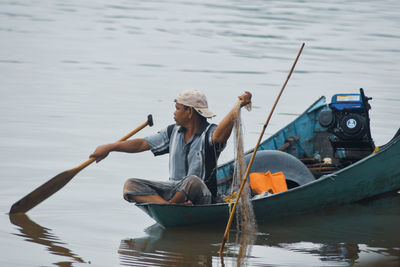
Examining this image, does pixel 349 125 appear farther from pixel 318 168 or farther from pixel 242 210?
pixel 242 210

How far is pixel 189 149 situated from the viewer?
729 centimetres

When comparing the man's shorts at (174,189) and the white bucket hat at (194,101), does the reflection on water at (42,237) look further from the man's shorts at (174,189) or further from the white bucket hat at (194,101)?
the white bucket hat at (194,101)

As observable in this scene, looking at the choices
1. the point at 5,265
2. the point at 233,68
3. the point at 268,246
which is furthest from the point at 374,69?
the point at 5,265

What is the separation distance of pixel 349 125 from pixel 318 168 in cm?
54

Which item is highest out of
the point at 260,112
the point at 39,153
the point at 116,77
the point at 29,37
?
the point at 29,37

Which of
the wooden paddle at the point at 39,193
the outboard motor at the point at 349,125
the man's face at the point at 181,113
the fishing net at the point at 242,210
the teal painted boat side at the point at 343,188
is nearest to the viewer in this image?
the fishing net at the point at 242,210

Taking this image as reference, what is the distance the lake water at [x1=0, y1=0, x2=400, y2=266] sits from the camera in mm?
7180

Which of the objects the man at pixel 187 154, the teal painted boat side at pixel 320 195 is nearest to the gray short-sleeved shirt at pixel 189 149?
the man at pixel 187 154

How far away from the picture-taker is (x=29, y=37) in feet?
71.9

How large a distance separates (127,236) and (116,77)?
946 cm

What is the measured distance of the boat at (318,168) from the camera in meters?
7.39

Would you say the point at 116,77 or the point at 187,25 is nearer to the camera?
the point at 116,77

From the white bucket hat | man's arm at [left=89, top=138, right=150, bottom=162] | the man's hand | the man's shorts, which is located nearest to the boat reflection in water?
the man's shorts

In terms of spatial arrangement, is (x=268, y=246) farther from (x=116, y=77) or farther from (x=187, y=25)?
(x=187, y=25)
